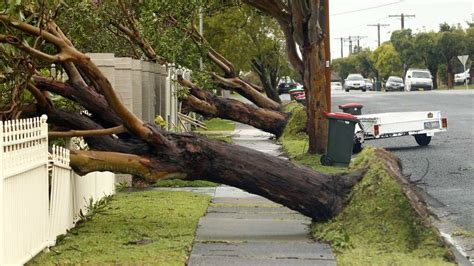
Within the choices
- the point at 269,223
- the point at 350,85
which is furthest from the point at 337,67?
the point at 269,223

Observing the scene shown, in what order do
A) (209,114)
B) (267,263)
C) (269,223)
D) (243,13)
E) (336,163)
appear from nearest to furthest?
(267,263)
(269,223)
(336,163)
(209,114)
(243,13)

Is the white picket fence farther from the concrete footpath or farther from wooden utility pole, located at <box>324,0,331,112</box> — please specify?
wooden utility pole, located at <box>324,0,331,112</box>

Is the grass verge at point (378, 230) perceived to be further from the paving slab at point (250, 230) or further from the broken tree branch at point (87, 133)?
the broken tree branch at point (87, 133)

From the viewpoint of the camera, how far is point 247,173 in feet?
29.9

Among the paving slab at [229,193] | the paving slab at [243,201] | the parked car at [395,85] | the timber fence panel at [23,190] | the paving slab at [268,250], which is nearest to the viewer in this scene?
the timber fence panel at [23,190]

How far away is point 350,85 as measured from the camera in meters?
74.1

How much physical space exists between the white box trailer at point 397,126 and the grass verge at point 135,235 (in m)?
7.89

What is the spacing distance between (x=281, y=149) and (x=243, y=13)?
16767 millimetres

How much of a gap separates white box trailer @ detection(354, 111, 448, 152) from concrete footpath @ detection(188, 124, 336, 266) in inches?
281

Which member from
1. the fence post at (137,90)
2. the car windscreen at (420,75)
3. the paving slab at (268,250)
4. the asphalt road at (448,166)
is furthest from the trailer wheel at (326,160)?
the car windscreen at (420,75)

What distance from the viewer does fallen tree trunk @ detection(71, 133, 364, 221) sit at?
9.05 metres

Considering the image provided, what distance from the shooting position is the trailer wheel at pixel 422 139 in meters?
19.7

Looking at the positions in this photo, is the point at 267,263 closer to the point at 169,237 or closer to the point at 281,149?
the point at 169,237

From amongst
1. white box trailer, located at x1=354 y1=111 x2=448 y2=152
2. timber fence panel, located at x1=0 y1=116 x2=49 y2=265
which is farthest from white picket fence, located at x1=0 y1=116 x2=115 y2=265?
white box trailer, located at x1=354 y1=111 x2=448 y2=152
